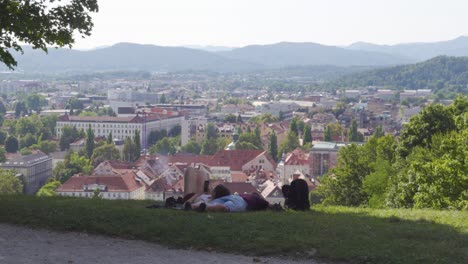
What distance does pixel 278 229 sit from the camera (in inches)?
405

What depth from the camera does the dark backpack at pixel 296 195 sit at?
41.1 feet

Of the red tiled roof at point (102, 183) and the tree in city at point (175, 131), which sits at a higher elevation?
the red tiled roof at point (102, 183)

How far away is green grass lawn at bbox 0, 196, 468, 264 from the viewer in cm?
936

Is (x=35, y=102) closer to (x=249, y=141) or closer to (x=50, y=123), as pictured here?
(x=50, y=123)

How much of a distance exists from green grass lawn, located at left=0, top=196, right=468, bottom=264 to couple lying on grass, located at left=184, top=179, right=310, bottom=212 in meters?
0.37

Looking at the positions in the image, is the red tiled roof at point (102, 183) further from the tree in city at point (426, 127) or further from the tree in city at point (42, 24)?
the tree in city at point (42, 24)

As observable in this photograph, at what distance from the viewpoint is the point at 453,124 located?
27859 millimetres

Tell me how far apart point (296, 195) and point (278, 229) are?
2.33m

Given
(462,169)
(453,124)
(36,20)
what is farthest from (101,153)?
(36,20)

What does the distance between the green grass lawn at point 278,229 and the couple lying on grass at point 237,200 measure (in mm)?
373

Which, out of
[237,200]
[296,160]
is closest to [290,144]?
[296,160]

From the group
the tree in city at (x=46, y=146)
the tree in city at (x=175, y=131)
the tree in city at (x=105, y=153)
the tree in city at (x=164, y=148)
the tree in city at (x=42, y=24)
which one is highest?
the tree in city at (x=42, y=24)

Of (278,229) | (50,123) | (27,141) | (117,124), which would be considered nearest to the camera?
(278,229)

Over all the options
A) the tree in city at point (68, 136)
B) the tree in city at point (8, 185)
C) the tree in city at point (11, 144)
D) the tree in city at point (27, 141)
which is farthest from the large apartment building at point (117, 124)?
the tree in city at point (8, 185)
